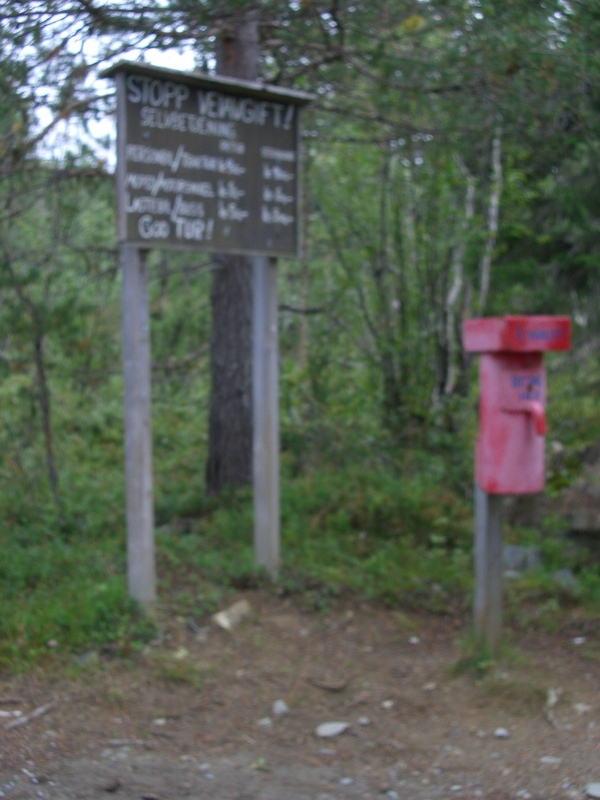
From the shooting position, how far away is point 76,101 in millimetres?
7184

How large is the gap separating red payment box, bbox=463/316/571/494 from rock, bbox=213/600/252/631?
5.80ft

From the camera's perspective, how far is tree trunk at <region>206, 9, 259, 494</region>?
7.73m

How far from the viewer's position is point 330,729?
174 inches

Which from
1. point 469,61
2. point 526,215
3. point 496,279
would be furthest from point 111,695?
point 526,215

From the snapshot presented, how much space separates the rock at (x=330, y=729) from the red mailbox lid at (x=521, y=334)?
6.53 ft

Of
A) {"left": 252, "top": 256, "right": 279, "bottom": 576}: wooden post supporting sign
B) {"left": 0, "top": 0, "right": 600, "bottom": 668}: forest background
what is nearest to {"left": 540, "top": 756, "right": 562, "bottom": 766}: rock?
{"left": 0, "top": 0, "right": 600, "bottom": 668}: forest background

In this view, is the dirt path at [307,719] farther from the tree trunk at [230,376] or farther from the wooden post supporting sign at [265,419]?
the tree trunk at [230,376]

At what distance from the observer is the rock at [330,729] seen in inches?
172

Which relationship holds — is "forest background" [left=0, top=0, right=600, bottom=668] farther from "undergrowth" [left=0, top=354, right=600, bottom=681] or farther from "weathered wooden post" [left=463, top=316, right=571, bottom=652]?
"weathered wooden post" [left=463, top=316, right=571, bottom=652]

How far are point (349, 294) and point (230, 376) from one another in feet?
5.25

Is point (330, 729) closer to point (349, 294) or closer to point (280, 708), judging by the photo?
point (280, 708)

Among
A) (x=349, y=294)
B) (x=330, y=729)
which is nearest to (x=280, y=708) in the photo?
(x=330, y=729)

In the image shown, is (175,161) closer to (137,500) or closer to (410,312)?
(137,500)

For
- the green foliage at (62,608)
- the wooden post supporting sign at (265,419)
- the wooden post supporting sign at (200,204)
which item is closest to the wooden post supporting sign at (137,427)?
the wooden post supporting sign at (200,204)
